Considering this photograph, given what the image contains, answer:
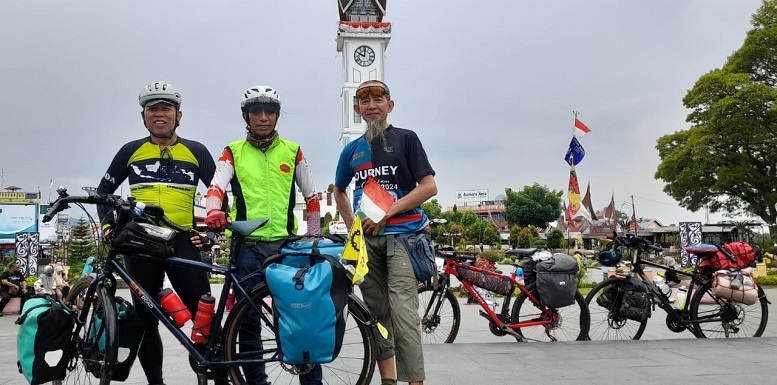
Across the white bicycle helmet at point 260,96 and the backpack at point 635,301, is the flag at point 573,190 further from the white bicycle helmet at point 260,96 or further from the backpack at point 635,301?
the white bicycle helmet at point 260,96

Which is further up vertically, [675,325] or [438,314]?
[438,314]

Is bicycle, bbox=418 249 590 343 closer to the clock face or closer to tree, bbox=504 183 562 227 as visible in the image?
the clock face

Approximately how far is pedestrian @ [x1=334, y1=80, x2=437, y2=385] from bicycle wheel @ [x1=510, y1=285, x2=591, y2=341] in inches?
102

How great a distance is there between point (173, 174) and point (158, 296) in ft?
2.40

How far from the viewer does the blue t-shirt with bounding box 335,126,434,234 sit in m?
3.31

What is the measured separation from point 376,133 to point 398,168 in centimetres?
25

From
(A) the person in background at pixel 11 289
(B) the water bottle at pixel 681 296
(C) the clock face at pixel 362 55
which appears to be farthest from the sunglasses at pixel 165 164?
(C) the clock face at pixel 362 55

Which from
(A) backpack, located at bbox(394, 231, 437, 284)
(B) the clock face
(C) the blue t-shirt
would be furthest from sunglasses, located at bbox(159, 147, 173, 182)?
(B) the clock face

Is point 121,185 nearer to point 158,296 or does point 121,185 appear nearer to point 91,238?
point 91,238

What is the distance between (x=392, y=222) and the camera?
3.30 metres

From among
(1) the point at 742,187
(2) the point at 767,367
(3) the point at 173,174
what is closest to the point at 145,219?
(3) the point at 173,174

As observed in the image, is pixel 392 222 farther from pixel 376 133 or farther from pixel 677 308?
pixel 677 308

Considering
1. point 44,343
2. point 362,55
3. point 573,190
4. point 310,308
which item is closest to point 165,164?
point 44,343

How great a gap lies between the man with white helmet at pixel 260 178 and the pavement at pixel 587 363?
0.64 metres
